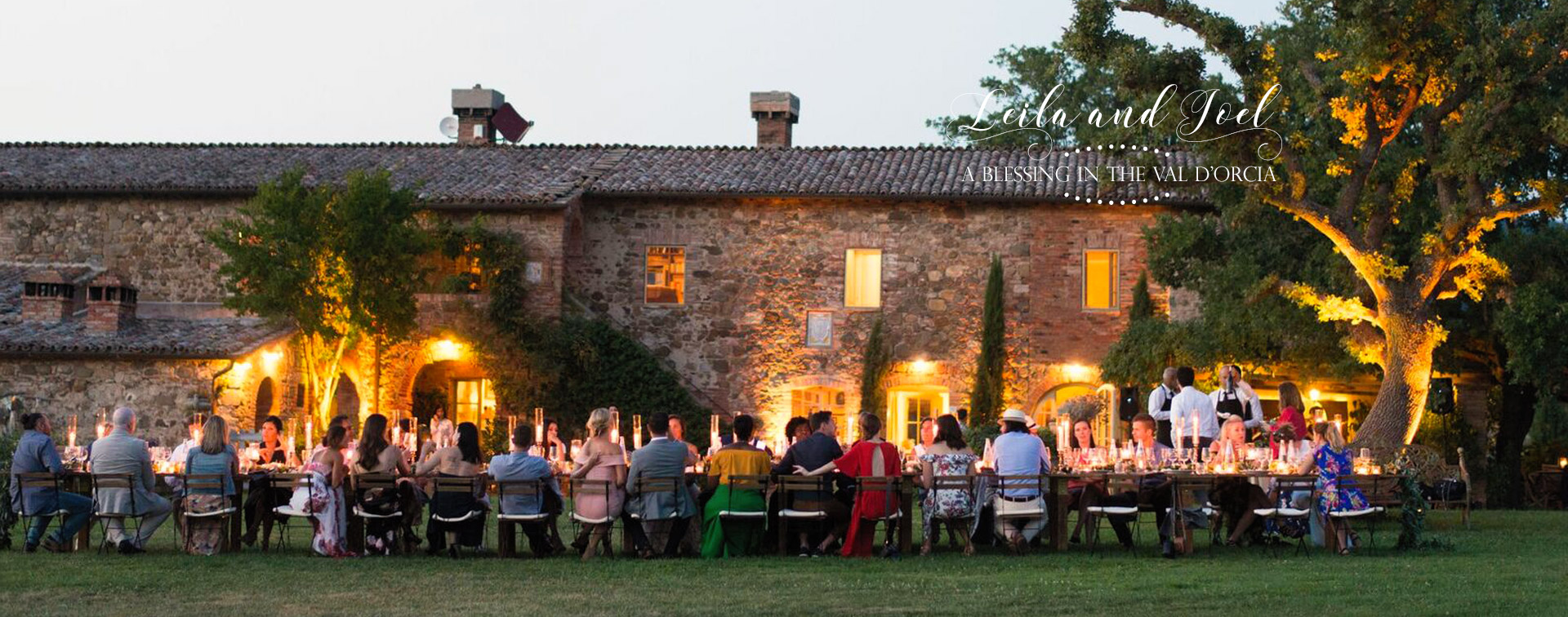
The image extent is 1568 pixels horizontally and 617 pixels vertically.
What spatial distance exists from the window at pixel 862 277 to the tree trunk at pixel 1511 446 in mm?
8359

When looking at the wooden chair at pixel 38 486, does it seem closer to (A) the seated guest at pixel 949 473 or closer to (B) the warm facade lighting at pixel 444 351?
Answer: (A) the seated guest at pixel 949 473

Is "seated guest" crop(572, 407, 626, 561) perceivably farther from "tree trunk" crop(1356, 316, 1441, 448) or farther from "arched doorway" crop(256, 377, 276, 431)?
"arched doorway" crop(256, 377, 276, 431)

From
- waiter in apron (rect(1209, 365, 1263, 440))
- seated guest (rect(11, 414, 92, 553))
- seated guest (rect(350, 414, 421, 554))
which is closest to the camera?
seated guest (rect(350, 414, 421, 554))

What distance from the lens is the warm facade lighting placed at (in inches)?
1024

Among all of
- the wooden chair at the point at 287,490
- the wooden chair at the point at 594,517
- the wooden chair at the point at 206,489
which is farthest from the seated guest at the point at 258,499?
the wooden chair at the point at 594,517

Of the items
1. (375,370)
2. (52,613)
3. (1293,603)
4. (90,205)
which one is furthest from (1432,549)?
(90,205)

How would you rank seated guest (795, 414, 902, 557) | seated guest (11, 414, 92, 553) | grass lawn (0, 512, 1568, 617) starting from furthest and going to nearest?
seated guest (11, 414, 92, 553), seated guest (795, 414, 902, 557), grass lawn (0, 512, 1568, 617)

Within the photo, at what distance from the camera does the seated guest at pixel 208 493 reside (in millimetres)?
12719

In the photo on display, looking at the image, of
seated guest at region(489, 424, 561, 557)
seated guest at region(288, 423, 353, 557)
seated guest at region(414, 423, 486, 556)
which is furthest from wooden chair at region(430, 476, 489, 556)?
seated guest at region(288, 423, 353, 557)

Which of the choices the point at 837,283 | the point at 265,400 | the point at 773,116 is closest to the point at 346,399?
the point at 265,400

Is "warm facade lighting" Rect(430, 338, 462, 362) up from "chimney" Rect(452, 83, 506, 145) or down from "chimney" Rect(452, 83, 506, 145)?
down

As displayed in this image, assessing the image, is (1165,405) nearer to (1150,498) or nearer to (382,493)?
(1150,498)

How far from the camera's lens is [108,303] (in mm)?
24250

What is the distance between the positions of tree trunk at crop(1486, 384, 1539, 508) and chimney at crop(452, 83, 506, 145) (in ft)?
51.9
